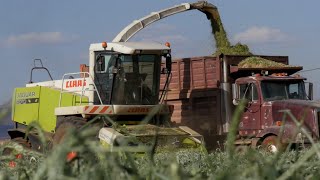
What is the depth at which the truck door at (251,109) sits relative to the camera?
63.9 feet

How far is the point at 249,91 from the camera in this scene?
64.5ft

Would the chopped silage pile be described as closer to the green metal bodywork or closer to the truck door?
the truck door

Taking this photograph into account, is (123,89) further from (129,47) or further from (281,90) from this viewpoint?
(281,90)

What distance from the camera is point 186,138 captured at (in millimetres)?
16297

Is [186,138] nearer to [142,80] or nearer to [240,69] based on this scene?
[142,80]

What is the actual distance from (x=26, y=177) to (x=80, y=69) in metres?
20.6

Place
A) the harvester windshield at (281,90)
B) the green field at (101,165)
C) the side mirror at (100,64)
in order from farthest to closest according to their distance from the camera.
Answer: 1. the harvester windshield at (281,90)
2. the side mirror at (100,64)
3. the green field at (101,165)

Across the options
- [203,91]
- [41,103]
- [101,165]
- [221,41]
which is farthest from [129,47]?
[101,165]

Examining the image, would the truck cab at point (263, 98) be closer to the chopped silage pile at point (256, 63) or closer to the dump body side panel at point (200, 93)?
the chopped silage pile at point (256, 63)

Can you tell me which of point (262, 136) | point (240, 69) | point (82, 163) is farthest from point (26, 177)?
point (240, 69)

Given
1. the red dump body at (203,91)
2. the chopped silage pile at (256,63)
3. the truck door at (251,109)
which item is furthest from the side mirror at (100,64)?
the chopped silage pile at (256,63)

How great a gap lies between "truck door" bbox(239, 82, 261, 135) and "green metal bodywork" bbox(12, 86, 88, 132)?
4816 millimetres

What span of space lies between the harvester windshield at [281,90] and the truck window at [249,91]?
24cm

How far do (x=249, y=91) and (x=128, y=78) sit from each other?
419cm
